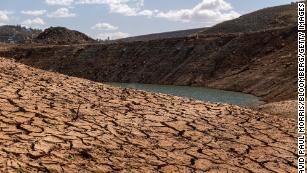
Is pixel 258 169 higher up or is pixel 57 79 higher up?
pixel 57 79

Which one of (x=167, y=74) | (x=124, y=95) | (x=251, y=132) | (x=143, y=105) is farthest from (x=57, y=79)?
(x=167, y=74)

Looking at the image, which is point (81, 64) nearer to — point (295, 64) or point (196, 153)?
point (295, 64)

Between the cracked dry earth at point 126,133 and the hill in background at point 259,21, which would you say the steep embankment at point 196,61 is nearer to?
the hill in background at point 259,21

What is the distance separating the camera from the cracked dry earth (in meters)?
6.73

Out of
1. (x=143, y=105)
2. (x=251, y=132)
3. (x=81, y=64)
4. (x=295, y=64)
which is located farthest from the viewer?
(x=81, y=64)

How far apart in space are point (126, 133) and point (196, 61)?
31575mm

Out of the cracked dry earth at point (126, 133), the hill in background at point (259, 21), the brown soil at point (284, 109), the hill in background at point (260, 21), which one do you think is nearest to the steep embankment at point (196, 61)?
the brown soil at point (284, 109)

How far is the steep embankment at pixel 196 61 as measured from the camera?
30.2 metres

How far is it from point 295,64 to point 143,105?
842 inches

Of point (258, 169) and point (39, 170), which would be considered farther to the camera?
point (258, 169)

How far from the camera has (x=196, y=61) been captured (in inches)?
1548

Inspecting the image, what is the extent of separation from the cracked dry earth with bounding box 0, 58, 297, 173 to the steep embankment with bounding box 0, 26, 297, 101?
15.1m

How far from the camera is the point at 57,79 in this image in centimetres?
1223

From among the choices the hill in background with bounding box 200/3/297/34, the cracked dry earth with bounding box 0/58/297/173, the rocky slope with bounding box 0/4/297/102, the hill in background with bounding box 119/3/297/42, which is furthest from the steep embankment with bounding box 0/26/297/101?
the cracked dry earth with bounding box 0/58/297/173
